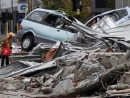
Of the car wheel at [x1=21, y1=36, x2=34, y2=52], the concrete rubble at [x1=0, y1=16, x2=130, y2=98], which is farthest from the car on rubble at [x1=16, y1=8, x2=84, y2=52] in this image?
the concrete rubble at [x1=0, y1=16, x2=130, y2=98]

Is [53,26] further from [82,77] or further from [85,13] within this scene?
[85,13]

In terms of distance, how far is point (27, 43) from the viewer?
Result: 85.5ft

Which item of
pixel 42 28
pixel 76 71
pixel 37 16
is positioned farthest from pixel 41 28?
pixel 76 71

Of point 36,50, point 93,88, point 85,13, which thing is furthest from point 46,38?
point 85,13

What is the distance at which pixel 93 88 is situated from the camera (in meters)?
11.8

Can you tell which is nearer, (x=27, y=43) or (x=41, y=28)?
(x=41, y=28)

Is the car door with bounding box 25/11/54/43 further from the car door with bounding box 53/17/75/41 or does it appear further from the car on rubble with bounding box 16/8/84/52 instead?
the car door with bounding box 53/17/75/41

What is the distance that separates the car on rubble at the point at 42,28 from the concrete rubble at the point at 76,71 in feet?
23.5

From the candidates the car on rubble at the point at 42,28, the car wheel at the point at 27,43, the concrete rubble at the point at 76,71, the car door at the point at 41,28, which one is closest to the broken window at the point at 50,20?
the car on rubble at the point at 42,28

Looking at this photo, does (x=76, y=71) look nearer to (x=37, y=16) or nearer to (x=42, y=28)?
(x=42, y=28)

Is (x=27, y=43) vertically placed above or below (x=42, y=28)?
below

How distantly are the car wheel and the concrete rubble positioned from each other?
25.9 ft

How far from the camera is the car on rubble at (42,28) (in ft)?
81.6

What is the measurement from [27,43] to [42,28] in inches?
45.6
